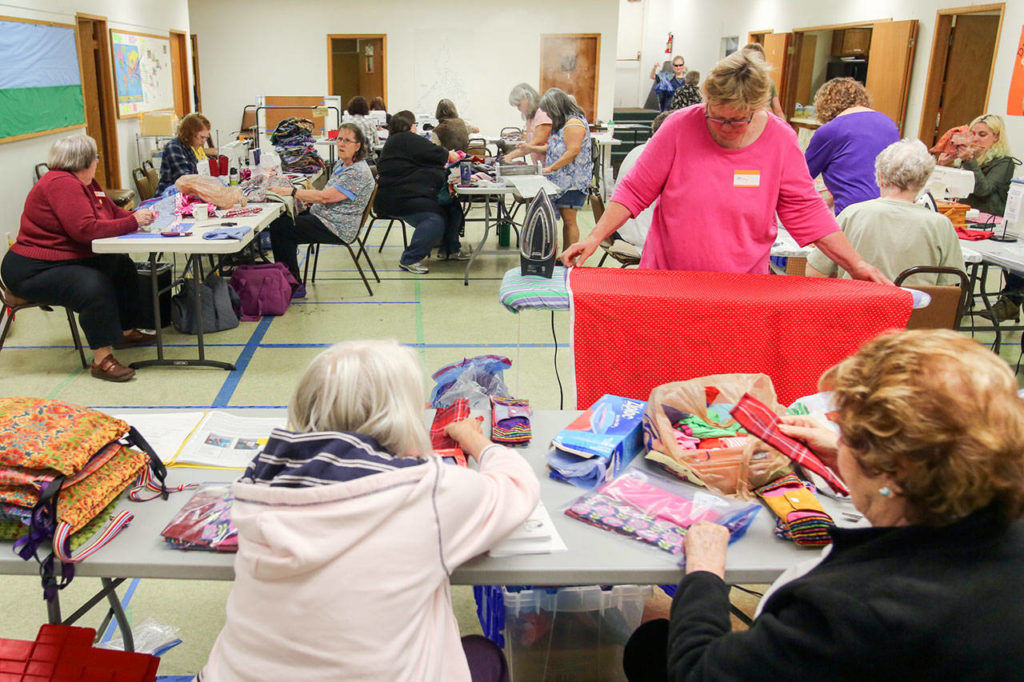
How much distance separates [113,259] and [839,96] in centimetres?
416

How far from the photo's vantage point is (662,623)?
1691 mm

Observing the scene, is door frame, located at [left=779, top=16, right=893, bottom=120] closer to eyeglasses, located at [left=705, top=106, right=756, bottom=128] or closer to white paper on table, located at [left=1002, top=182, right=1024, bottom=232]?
white paper on table, located at [left=1002, top=182, right=1024, bottom=232]

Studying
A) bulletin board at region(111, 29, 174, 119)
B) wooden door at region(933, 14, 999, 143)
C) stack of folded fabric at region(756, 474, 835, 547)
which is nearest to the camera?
stack of folded fabric at region(756, 474, 835, 547)

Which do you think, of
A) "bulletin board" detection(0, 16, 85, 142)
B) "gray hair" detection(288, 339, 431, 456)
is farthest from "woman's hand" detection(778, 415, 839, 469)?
"bulletin board" detection(0, 16, 85, 142)

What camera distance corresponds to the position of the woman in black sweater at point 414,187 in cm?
666

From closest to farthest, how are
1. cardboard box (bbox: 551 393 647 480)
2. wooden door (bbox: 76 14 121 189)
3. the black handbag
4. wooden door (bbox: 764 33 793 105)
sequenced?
cardboard box (bbox: 551 393 647 480) < the black handbag < wooden door (bbox: 76 14 121 189) < wooden door (bbox: 764 33 793 105)

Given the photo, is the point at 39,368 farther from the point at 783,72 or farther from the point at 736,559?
the point at 783,72

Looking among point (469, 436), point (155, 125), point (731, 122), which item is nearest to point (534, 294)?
point (731, 122)

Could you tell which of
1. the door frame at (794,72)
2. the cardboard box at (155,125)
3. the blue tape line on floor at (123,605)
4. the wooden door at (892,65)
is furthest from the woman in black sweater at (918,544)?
the door frame at (794,72)

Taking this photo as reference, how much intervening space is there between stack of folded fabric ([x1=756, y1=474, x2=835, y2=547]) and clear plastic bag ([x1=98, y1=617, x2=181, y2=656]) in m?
1.72

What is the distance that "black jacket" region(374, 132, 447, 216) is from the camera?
21.8 feet

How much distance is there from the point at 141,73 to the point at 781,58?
9.49 metres

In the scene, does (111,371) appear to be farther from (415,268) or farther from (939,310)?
(939,310)

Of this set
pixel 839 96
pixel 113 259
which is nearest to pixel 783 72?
pixel 839 96
